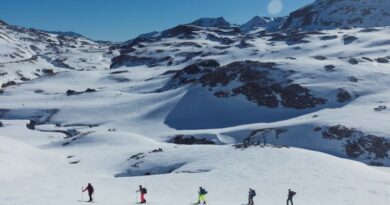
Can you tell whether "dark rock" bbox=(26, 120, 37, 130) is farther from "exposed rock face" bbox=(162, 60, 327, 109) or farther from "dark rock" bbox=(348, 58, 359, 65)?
"dark rock" bbox=(348, 58, 359, 65)

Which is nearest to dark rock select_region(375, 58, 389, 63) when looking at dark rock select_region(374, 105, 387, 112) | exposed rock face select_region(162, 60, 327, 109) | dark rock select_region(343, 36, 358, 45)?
exposed rock face select_region(162, 60, 327, 109)

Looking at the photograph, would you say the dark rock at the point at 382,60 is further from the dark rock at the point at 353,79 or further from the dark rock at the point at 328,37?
the dark rock at the point at 328,37

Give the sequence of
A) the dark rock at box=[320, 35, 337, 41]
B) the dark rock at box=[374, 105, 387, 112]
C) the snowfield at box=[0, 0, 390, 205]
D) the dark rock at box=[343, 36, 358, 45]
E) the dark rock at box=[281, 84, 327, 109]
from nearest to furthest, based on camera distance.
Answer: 1. the snowfield at box=[0, 0, 390, 205]
2. the dark rock at box=[374, 105, 387, 112]
3. the dark rock at box=[281, 84, 327, 109]
4. the dark rock at box=[343, 36, 358, 45]
5. the dark rock at box=[320, 35, 337, 41]

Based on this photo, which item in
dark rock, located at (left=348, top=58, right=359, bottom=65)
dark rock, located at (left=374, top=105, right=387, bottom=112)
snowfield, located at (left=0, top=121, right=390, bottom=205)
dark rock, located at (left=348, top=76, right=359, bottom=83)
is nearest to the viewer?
snowfield, located at (left=0, top=121, right=390, bottom=205)

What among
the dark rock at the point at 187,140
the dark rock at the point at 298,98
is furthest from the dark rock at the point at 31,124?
the dark rock at the point at 298,98

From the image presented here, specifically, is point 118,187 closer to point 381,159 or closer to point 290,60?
Answer: point 381,159

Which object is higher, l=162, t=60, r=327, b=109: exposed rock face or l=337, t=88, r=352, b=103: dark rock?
l=162, t=60, r=327, b=109: exposed rock face

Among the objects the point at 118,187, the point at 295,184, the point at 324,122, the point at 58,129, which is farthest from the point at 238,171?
the point at 58,129
